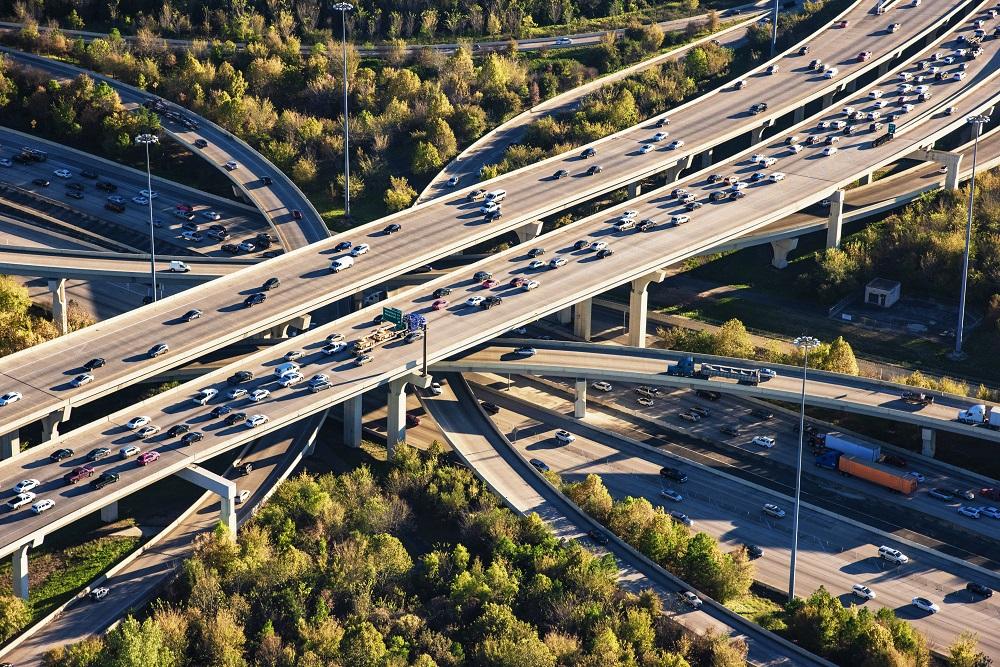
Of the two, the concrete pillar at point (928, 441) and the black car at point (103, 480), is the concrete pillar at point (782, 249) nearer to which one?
the concrete pillar at point (928, 441)

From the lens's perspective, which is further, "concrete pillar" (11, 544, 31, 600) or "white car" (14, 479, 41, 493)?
"white car" (14, 479, 41, 493)

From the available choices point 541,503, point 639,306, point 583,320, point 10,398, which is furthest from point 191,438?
point 639,306

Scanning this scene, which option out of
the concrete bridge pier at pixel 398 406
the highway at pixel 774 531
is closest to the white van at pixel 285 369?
the concrete bridge pier at pixel 398 406

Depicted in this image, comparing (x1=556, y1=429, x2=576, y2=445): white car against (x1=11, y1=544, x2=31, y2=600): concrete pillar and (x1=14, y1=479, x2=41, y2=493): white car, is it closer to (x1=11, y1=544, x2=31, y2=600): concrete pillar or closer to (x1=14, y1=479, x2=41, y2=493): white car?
(x1=14, y1=479, x2=41, y2=493): white car

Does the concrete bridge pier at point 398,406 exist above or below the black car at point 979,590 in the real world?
above

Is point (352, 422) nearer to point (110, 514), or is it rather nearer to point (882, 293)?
point (110, 514)

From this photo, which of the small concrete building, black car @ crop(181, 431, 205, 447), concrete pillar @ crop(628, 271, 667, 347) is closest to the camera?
black car @ crop(181, 431, 205, 447)

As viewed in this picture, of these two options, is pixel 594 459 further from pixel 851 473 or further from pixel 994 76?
pixel 994 76

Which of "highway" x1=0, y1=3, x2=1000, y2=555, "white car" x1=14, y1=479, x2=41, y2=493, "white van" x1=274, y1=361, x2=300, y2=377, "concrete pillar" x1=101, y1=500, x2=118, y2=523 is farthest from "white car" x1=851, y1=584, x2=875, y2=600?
"white car" x1=14, y1=479, x2=41, y2=493
